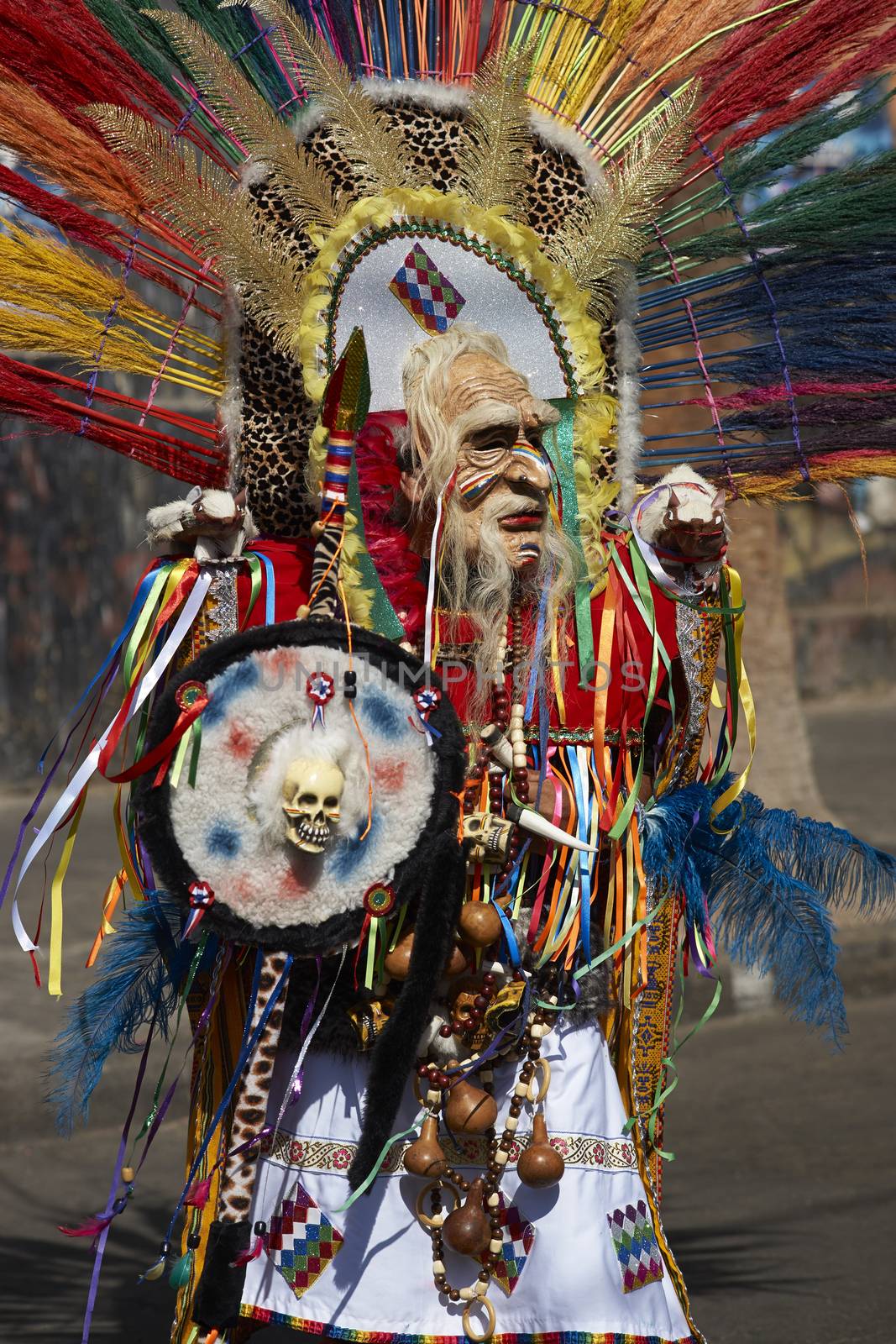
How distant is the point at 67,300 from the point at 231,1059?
4.86 ft

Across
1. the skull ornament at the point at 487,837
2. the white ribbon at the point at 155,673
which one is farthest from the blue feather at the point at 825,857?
the white ribbon at the point at 155,673

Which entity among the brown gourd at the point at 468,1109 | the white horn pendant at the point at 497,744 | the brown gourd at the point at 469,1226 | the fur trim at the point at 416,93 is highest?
the fur trim at the point at 416,93

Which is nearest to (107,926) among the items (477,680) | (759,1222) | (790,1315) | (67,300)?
(477,680)

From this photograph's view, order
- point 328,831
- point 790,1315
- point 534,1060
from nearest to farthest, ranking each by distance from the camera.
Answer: point 328,831
point 534,1060
point 790,1315

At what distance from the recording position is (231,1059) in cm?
318

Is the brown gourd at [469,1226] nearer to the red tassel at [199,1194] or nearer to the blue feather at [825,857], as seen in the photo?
the red tassel at [199,1194]

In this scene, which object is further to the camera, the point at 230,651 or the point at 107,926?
the point at 107,926

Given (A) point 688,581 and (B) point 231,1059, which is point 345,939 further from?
(A) point 688,581

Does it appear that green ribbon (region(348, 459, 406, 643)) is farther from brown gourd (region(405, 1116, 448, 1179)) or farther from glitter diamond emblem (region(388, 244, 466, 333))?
brown gourd (region(405, 1116, 448, 1179))

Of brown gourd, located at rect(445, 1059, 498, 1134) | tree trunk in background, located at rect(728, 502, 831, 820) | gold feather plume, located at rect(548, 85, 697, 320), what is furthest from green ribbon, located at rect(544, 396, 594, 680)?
tree trunk in background, located at rect(728, 502, 831, 820)

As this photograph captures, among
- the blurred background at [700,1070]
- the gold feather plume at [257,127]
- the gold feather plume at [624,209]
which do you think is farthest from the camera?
the blurred background at [700,1070]

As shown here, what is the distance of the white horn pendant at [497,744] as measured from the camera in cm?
307

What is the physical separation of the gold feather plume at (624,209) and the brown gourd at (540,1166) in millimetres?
1620

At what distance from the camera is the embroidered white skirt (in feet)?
9.66
